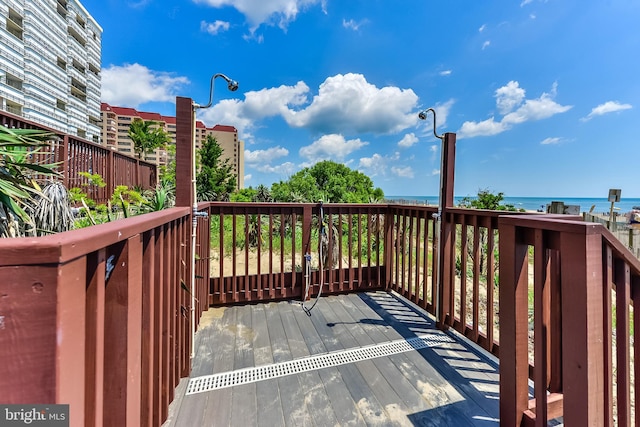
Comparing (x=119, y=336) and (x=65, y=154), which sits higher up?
(x=65, y=154)

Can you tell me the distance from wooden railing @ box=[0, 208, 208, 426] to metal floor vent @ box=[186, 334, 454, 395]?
539mm

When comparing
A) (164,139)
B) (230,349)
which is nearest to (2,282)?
(230,349)

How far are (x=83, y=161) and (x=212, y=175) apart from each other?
8.69 metres

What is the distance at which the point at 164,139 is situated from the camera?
18766 mm

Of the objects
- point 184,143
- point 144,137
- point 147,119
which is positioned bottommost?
point 184,143

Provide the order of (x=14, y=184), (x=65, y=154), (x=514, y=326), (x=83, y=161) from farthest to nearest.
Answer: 1. (x=83, y=161)
2. (x=65, y=154)
3. (x=14, y=184)
4. (x=514, y=326)

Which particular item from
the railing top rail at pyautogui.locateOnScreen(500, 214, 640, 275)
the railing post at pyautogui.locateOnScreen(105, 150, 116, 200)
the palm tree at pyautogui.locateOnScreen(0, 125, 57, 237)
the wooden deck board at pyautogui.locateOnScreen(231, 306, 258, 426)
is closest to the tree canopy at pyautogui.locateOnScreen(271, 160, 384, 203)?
the railing post at pyautogui.locateOnScreen(105, 150, 116, 200)

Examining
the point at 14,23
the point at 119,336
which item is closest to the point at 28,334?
the point at 119,336

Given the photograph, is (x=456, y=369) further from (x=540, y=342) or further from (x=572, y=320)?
(x=572, y=320)

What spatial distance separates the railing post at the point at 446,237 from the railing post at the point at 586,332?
133cm

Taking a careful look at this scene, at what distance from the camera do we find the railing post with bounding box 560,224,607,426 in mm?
830

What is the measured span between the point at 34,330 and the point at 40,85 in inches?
1038

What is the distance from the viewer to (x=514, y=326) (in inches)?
43.4

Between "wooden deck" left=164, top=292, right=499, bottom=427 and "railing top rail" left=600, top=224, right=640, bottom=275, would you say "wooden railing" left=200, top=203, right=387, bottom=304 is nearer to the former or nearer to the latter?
"wooden deck" left=164, top=292, right=499, bottom=427
